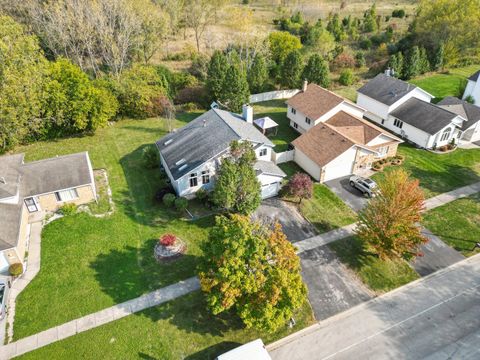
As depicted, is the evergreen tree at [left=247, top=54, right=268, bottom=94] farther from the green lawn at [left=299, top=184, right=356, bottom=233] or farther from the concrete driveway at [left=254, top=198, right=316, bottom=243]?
the concrete driveway at [left=254, top=198, right=316, bottom=243]

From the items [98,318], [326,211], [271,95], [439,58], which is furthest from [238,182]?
[439,58]

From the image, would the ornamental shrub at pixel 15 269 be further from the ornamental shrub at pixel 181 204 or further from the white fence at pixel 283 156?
the white fence at pixel 283 156

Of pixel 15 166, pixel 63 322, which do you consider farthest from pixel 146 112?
pixel 63 322

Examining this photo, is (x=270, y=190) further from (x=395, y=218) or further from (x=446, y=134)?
(x=446, y=134)

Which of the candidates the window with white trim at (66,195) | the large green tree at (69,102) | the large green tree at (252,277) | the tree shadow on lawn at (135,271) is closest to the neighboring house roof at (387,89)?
the large green tree at (252,277)

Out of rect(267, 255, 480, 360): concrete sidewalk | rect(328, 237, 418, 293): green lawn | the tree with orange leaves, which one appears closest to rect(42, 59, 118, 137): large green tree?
rect(328, 237, 418, 293): green lawn

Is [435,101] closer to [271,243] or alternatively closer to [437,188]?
[437,188]
